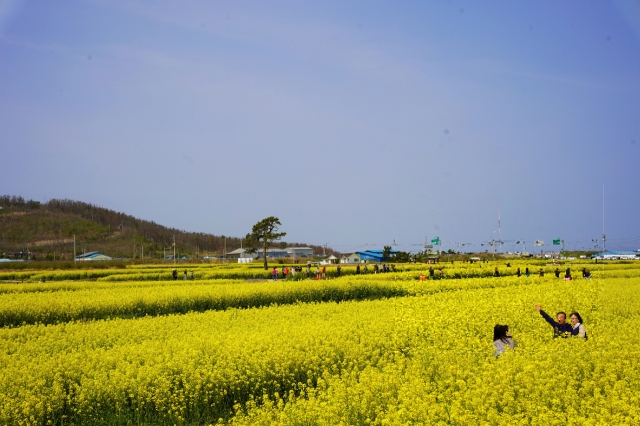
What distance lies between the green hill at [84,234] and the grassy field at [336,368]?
10116cm

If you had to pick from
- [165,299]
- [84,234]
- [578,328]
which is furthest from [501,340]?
[84,234]

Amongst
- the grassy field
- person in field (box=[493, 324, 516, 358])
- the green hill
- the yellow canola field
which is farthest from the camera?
the green hill

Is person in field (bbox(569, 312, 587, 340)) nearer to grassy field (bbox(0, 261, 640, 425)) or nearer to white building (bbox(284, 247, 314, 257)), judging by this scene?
grassy field (bbox(0, 261, 640, 425))

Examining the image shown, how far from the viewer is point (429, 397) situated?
7109 millimetres

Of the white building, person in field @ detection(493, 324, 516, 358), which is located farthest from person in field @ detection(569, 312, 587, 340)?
the white building

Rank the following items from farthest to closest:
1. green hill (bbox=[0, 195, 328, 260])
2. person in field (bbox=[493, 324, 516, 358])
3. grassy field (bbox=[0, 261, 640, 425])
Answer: green hill (bbox=[0, 195, 328, 260]), person in field (bbox=[493, 324, 516, 358]), grassy field (bbox=[0, 261, 640, 425])

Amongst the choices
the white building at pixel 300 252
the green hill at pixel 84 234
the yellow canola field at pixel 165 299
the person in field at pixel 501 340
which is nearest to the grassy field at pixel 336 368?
the person in field at pixel 501 340

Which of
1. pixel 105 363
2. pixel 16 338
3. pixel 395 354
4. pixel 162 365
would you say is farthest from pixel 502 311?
pixel 16 338

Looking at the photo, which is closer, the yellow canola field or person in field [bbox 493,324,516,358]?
person in field [bbox 493,324,516,358]

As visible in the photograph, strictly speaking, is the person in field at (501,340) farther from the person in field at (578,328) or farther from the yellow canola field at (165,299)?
the yellow canola field at (165,299)

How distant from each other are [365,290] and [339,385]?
21726 mm

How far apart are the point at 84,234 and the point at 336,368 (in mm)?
147187

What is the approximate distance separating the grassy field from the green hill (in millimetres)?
101159

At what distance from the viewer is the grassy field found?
23.0ft
